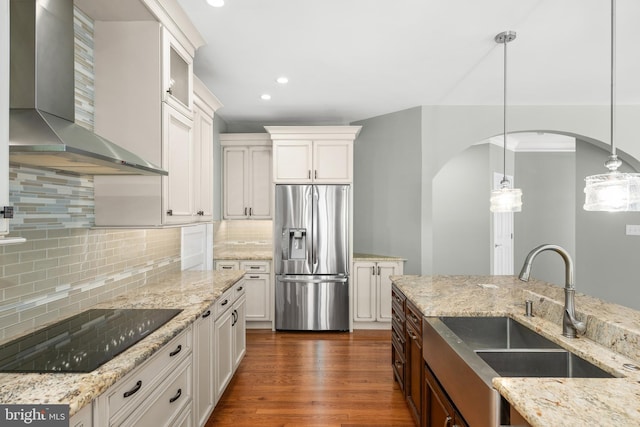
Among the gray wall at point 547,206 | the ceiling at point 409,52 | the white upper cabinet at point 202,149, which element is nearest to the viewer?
the ceiling at point 409,52

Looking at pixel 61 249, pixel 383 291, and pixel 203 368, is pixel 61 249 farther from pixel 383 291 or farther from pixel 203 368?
pixel 383 291

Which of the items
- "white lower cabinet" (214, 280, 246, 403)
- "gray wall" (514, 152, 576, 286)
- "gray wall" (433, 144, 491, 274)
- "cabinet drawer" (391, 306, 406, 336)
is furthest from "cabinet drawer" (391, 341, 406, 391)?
"gray wall" (514, 152, 576, 286)

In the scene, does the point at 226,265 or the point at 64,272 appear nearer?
the point at 64,272

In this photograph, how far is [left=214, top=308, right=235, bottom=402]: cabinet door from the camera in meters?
2.40

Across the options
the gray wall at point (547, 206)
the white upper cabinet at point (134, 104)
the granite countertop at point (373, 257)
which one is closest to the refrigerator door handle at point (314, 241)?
the granite countertop at point (373, 257)

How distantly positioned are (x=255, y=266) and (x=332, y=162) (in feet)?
5.24

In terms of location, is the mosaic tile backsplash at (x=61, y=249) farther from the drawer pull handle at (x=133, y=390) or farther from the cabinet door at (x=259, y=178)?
the cabinet door at (x=259, y=178)

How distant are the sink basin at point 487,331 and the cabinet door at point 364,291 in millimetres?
2235

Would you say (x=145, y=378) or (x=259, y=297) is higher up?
(x=145, y=378)

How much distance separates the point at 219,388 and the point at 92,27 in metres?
2.50

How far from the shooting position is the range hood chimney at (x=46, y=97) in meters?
1.32

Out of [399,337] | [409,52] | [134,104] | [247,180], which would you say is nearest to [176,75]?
[134,104]

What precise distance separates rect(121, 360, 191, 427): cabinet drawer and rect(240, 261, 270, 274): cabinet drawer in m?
2.32

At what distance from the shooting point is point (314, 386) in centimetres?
285
